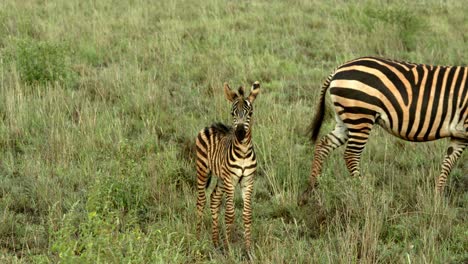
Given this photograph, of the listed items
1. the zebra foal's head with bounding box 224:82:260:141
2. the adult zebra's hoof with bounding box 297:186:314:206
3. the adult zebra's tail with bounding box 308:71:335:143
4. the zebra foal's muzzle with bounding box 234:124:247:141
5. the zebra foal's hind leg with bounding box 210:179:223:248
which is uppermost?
the zebra foal's head with bounding box 224:82:260:141

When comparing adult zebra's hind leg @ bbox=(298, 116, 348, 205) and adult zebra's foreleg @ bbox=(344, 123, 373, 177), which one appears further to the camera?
adult zebra's hind leg @ bbox=(298, 116, 348, 205)

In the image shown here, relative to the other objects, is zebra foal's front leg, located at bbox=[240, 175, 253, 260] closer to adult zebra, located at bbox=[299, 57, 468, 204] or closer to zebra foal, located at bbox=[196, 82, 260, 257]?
zebra foal, located at bbox=[196, 82, 260, 257]

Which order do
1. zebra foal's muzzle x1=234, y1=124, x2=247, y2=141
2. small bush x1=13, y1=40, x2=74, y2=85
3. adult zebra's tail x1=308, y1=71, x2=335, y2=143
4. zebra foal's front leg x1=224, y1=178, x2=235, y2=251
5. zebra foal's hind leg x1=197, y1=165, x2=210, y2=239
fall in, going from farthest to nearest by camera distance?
small bush x1=13, y1=40, x2=74, y2=85, adult zebra's tail x1=308, y1=71, x2=335, y2=143, zebra foal's hind leg x1=197, y1=165, x2=210, y2=239, zebra foal's front leg x1=224, y1=178, x2=235, y2=251, zebra foal's muzzle x1=234, y1=124, x2=247, y2=141

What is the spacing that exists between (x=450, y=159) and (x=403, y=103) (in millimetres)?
792

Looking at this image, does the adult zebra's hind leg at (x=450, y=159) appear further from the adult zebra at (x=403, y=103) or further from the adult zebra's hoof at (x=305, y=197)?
the adult zebra's hoof at (x=305, y=197)

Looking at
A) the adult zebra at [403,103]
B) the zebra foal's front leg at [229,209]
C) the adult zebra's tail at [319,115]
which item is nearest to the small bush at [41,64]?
the adult zebra's tail at [319,115]

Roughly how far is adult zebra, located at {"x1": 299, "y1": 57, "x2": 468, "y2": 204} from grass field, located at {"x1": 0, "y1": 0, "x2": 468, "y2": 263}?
1.57 ft

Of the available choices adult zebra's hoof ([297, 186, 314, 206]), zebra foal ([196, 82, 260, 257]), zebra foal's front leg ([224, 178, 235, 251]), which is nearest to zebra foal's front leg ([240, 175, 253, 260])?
zebra foal ([196, 82, 260, 257])

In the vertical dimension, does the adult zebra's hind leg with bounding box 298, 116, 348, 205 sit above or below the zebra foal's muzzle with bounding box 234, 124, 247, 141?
below

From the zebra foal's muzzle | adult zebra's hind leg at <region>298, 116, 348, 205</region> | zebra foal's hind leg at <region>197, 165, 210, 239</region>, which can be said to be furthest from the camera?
adult zebra's hind leg at <region>298, 116, 348, 205</region>

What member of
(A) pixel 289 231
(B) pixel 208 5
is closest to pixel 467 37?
(B) pixel 208 5

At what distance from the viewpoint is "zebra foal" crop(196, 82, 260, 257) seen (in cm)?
506

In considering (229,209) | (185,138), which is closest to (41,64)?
(185,138)

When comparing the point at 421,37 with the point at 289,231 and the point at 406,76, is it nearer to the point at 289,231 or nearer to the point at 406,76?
the point at 406,76
